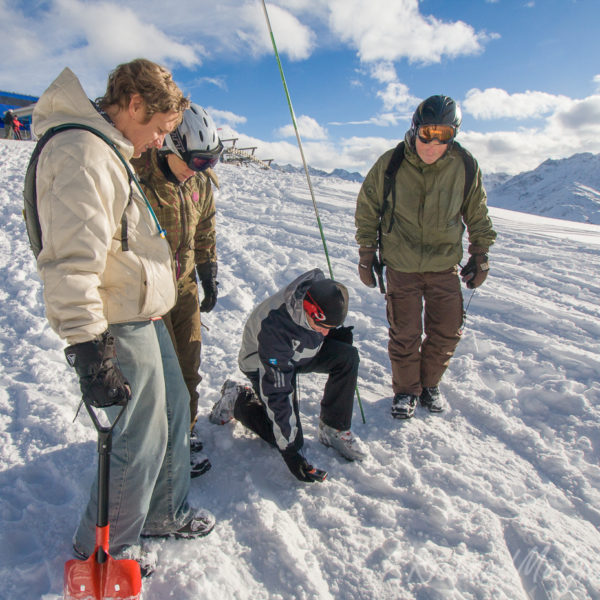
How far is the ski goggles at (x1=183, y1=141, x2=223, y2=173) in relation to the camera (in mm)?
2508

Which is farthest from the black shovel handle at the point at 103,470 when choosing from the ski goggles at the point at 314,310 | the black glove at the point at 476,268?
the black glove at the point at 476,268

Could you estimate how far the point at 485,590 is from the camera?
6.84ft

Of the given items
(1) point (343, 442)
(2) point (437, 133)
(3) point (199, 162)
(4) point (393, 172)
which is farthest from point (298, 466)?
(2) point (437, 133)

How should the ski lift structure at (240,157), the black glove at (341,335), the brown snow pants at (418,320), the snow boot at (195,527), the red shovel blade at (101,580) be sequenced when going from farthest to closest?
the ski lift structure at (240,157), the brown snow pants at (418,320), the black glove at (341,335), the snow boot at (195,527), the red shovel blade at (101,580)

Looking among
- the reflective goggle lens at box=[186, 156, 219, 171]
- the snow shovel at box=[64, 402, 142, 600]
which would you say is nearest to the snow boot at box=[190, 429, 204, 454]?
the snow shovel at box=[64, 402, 142, 600]

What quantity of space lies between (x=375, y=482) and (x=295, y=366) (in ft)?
3.02

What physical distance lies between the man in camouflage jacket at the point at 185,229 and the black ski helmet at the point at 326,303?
0.85 m

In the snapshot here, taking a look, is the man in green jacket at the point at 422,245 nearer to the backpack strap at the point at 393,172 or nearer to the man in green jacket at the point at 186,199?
the backpack strap at the point at 393,172

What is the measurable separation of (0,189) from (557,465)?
32.4 ft

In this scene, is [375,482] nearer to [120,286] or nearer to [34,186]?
[120,286]

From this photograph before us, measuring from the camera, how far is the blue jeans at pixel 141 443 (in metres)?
1.82

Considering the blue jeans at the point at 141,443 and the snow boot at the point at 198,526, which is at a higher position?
the blue jeans at the point at 141,443

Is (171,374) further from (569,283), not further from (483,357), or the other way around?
(569,283)

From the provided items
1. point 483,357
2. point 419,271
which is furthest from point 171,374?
point 483,357
